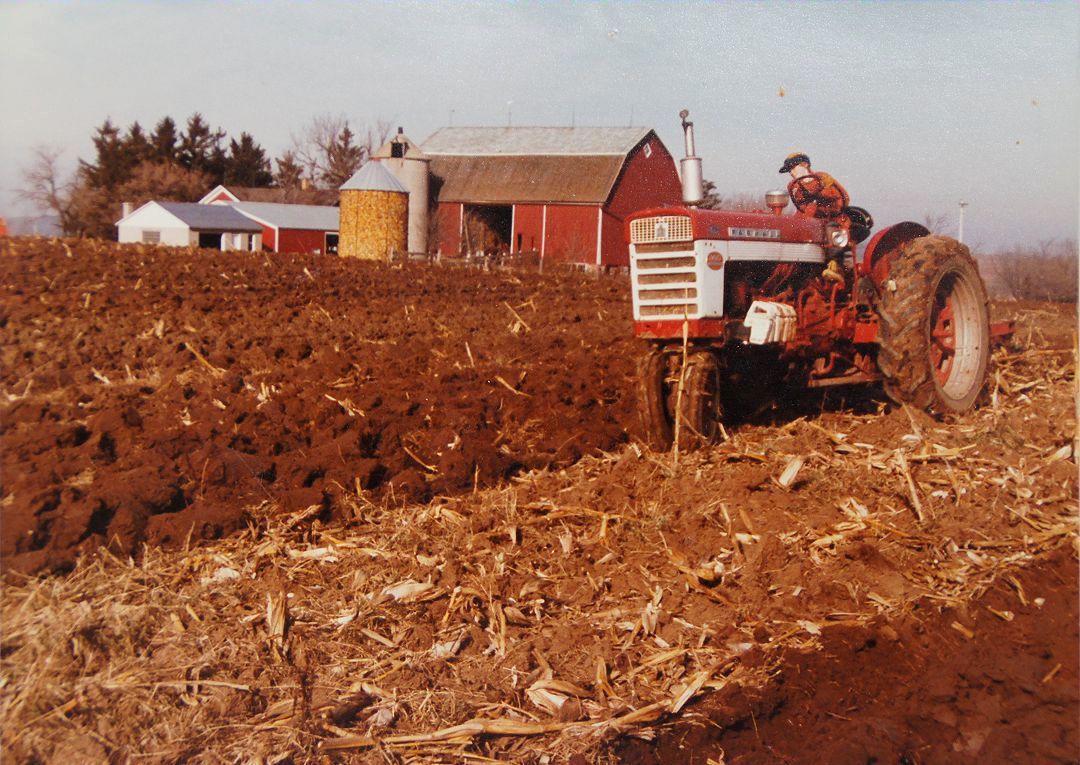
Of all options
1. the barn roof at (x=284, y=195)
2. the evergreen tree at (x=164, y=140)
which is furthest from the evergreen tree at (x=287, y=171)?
the evergreen tree at (x=164, y=140)

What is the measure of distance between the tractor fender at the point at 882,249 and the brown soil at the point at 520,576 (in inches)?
39.9

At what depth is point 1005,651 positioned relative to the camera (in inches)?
160

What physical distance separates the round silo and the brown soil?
73.8 ft

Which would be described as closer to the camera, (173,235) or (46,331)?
(46,331)

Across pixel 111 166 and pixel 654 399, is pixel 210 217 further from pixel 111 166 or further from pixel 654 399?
pixel 654 399

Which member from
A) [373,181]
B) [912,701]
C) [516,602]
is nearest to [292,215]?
[373,181]

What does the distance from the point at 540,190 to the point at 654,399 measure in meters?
26.0

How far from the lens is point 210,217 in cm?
3575

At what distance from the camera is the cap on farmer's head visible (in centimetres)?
729

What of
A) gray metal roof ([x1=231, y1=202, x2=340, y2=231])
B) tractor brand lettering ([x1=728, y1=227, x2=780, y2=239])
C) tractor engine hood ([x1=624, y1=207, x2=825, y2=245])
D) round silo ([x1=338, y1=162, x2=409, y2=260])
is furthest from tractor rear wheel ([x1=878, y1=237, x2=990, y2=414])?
gray metal roof ([x1=231, y1=202, x2=340, y2=231])

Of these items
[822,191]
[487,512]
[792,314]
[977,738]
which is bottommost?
[977,738]

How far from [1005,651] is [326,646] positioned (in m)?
2.72

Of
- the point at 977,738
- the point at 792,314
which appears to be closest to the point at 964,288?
the point at 792,314

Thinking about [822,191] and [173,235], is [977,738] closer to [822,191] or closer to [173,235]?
[822,191]
